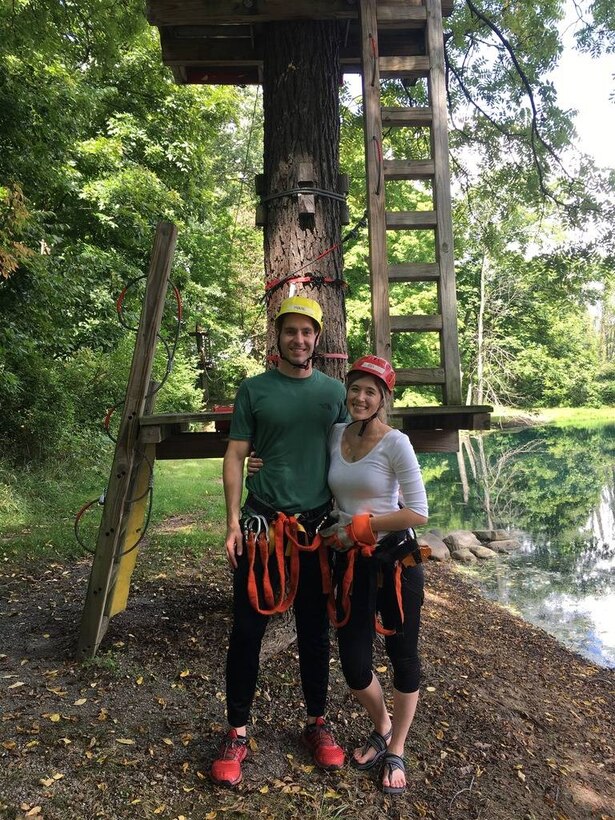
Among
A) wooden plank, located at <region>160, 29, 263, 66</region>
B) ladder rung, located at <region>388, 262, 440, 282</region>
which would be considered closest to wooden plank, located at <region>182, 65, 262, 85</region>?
wooden plank, located at <region>160, 29, 263, 66</region>

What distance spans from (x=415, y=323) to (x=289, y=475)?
160 cm

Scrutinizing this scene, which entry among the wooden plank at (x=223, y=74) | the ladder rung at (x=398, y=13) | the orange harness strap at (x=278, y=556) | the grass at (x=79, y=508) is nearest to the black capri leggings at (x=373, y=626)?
the orange harness strap at (x=278, y=556)

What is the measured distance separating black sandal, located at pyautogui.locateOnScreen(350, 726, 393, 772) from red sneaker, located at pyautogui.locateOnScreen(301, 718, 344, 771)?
8 centimetres

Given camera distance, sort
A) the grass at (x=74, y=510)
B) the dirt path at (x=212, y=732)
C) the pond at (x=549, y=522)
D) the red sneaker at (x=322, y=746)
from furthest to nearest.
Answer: the pond at (x=549, y=522) → the grass at (x=74, y=510) → the red sneaker at (x=322, y=746) → the dirt path at (x=212, y=732)

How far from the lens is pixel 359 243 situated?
71.3 ft

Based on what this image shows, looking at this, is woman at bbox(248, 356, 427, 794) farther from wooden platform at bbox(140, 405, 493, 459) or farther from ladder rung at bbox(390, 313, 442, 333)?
ladder rung at bbox(390, 313, 442, 333)

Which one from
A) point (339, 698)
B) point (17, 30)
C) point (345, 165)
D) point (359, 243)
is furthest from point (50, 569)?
point (359, 243)

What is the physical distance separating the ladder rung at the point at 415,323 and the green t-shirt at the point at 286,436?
1217 millimetres

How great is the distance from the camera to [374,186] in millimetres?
3787

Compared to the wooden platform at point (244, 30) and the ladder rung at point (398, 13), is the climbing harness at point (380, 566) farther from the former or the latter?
the ladder rung at point (398, 13)

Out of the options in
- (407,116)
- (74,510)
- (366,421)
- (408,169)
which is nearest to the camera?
(366,421)

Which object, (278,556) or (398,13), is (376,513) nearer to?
(278,556)

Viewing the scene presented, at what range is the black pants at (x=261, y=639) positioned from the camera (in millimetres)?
2584

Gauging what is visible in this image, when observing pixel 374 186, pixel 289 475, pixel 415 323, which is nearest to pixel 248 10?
pixel 374 186
